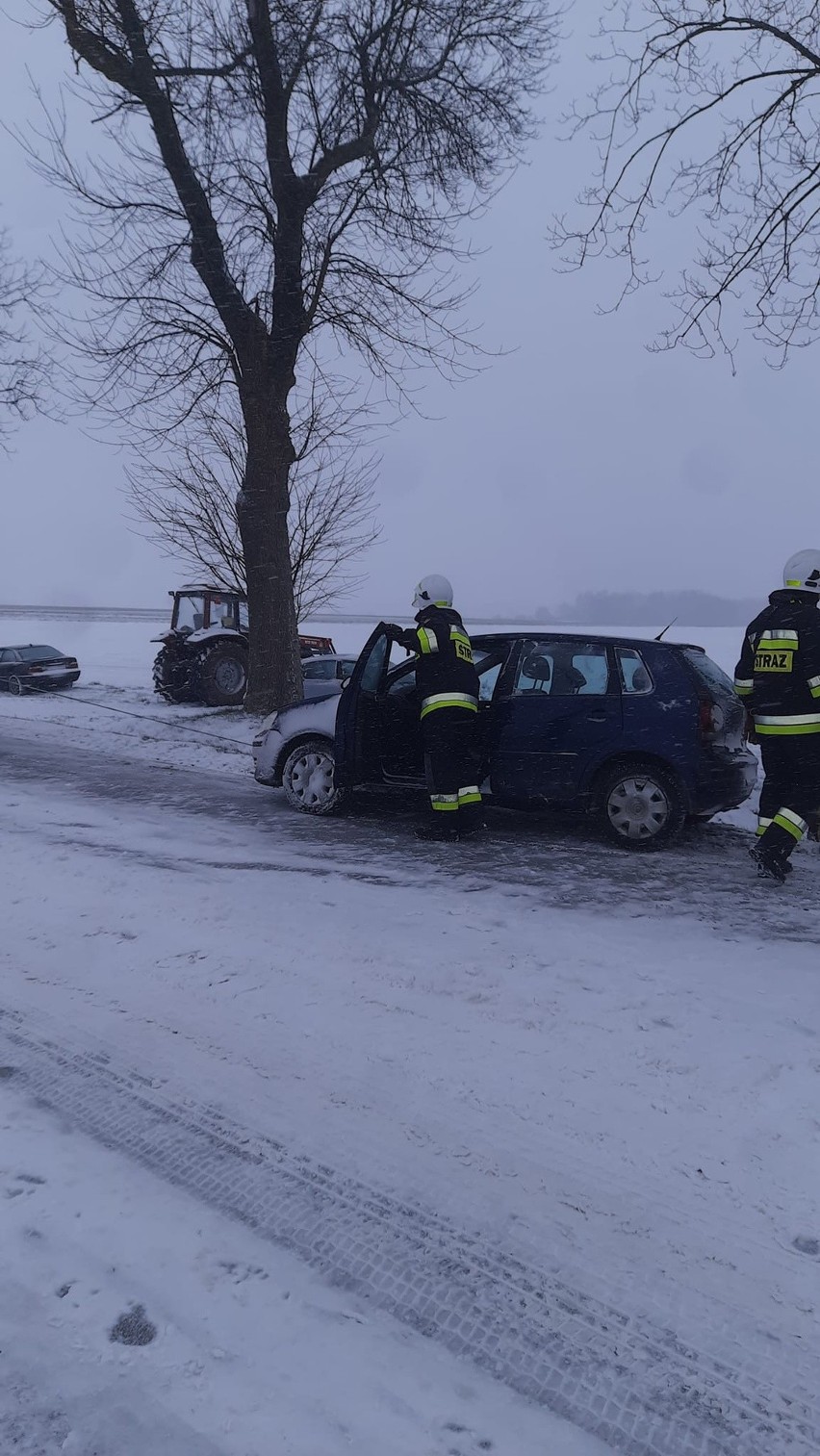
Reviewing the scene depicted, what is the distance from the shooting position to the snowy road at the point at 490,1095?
2088 millimetres

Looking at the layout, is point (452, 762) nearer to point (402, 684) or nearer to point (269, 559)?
point (402, 684)

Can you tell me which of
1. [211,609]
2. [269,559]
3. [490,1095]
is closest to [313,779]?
[490,1095]

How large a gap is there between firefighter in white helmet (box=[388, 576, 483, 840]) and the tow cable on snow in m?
4.86

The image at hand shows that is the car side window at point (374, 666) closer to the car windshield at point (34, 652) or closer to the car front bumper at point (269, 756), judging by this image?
the car front bumper at point (269, 756)

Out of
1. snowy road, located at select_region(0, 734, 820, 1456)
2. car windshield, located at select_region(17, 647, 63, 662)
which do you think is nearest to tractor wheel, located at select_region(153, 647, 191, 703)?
car windshield, located at select_region(17, 647, 63, 662)

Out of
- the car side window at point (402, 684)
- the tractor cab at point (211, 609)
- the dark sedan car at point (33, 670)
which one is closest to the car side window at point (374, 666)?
the car side window at point (402, 684)

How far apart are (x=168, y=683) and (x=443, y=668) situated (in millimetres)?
10730

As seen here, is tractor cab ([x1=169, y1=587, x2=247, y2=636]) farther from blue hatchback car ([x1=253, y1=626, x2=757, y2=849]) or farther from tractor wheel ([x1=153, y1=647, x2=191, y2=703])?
blue hatchback car ([x1=253, y1=626, x2=757, y2=849])

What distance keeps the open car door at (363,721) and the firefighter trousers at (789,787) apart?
8.76 feet

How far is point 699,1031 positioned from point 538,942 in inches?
40.1

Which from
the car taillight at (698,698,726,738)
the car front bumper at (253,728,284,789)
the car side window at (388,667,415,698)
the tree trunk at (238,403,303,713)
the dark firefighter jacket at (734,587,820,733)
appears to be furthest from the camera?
the tree trunk at (238,403,303,713)

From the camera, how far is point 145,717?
530 inches

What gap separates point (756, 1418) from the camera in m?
1.91

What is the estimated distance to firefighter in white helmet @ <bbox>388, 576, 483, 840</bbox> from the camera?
20.5ft
